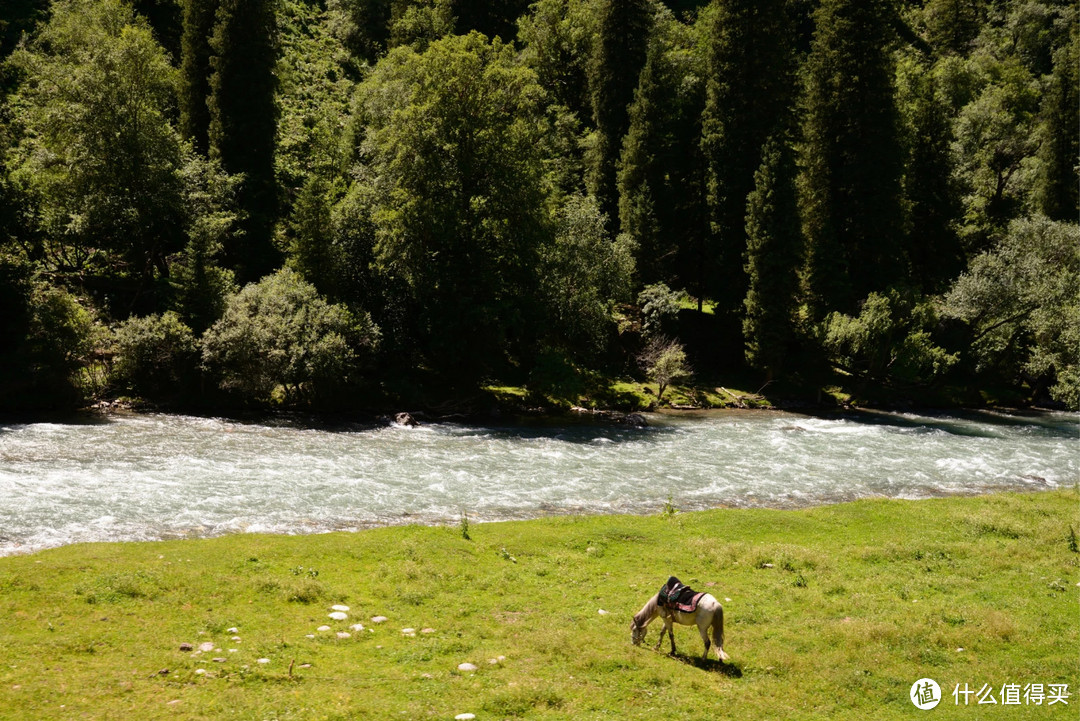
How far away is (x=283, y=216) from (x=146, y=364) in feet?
70.8

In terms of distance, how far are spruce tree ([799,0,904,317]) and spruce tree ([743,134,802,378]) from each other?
178 inches

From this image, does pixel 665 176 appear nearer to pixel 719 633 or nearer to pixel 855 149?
pixel 855 149

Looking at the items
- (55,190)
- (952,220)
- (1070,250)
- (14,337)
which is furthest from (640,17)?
(14,337)

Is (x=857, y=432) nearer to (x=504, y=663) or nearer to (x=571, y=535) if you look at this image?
(x=571, y=535)

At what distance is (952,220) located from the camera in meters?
68.4

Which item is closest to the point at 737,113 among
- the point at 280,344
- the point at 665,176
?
the point at 665,176

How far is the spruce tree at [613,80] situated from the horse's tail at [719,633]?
55.4 metres

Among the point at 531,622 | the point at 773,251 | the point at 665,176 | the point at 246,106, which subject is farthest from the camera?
the point at 665,176

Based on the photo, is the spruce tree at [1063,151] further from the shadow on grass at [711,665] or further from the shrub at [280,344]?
the shadow on grass at [711,665]

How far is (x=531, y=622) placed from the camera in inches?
627

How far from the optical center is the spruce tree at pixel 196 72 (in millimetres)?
59156

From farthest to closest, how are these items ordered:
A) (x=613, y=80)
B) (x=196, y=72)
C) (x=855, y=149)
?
(x=613, y=80) < (x=196, y=72) < (x=855, y=149)

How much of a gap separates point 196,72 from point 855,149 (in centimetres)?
5359

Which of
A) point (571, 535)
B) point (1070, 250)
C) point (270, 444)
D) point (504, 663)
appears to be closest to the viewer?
point (504, 663)
